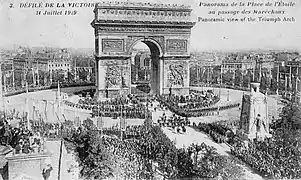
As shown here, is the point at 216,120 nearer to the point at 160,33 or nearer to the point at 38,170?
the point at 160,33

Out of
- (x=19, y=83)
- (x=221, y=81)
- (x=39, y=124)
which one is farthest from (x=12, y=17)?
(x=221, y=81)

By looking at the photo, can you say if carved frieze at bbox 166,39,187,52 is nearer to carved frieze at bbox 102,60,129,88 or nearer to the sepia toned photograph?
the sepia toned photograph

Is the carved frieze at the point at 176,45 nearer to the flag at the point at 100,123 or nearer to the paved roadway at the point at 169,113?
the paved roadway at the point at 169,113

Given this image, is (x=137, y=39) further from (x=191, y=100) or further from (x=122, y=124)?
(x=122, y=124)

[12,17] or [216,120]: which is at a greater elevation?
[12,17]

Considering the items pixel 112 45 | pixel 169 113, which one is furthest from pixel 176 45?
pixel 169 113

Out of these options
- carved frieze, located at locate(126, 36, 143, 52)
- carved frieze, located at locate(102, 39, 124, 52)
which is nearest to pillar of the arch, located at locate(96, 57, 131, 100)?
carved frieze, located at locate(102, 39, 124, 52)

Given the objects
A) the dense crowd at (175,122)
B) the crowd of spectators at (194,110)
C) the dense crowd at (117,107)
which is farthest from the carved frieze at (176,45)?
the dense crowd at (175,122)
